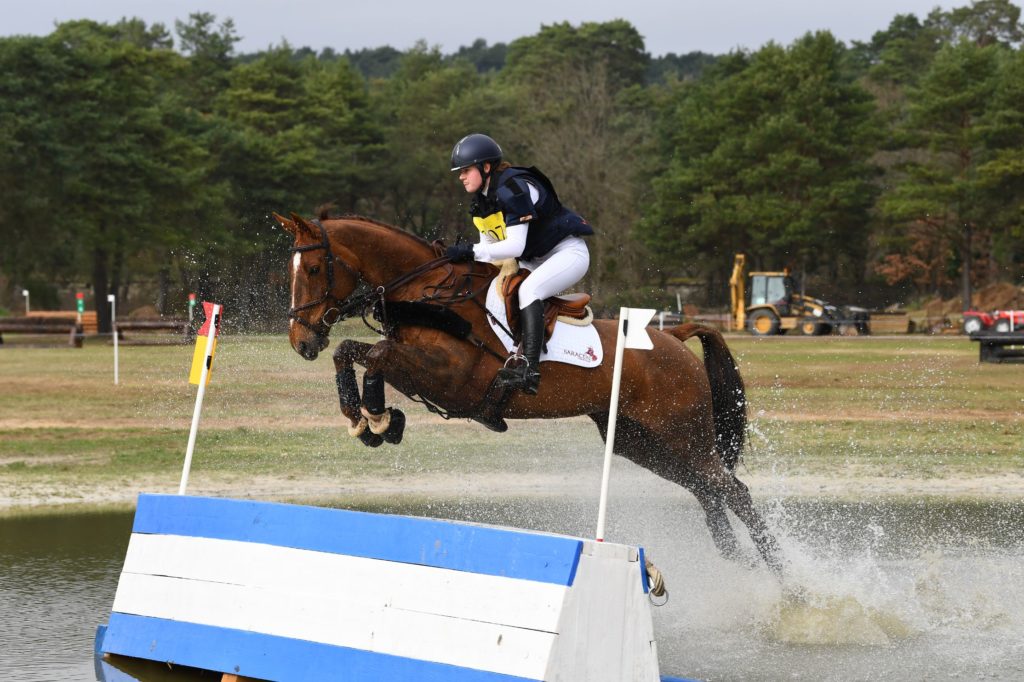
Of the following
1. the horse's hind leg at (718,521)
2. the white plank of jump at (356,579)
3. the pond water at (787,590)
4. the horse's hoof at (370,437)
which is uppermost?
the horse's hoof at (370,437)

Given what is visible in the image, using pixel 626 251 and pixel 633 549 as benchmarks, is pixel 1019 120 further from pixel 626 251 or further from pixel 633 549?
pixel 633 549

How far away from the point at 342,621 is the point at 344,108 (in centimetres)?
5915

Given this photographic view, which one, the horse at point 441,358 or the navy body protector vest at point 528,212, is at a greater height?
the navy body protector vest at point 528,212

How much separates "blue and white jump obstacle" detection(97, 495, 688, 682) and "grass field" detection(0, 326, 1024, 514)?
495 centimetres

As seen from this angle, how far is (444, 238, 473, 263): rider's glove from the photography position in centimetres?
764

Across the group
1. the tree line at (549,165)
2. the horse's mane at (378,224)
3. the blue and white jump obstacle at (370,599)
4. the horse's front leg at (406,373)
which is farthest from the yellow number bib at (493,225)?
the tree line at (549,165)

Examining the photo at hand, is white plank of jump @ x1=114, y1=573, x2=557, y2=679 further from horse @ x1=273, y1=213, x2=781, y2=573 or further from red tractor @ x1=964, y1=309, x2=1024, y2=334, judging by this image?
red tractor @ x1=964, y1=309, x2=1024, y2=334

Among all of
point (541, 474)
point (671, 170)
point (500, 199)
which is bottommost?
point (541, 474)

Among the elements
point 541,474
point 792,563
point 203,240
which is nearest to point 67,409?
point 541,474

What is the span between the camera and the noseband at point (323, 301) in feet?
24.1

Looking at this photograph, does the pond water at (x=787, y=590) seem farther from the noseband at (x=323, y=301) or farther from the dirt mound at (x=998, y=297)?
the dirt mound at (x=998, y=297)

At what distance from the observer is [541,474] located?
44.7 ft

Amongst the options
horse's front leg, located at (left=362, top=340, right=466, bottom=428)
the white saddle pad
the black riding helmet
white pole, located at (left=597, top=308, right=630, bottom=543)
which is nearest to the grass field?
the white saddle pad

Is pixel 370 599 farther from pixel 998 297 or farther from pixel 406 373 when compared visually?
pixel 998 297
